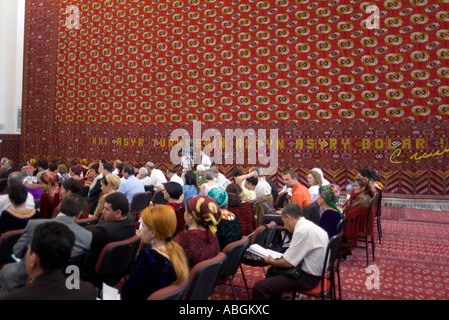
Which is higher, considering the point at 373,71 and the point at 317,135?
the point at 373,71

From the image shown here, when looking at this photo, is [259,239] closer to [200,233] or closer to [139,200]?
[200,233]

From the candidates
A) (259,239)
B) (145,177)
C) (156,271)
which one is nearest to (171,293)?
(156,271)

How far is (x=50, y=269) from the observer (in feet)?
5.11

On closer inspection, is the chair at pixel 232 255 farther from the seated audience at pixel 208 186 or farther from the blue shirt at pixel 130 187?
the blue shirt at pixel 130 187

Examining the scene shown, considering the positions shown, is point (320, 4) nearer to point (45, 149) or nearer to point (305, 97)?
point (305, 97)

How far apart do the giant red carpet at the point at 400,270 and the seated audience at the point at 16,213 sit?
1.69m

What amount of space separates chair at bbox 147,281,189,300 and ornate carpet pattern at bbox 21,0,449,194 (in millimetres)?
7172

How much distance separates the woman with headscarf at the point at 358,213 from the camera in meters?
4.02

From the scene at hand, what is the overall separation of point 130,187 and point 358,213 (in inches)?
120

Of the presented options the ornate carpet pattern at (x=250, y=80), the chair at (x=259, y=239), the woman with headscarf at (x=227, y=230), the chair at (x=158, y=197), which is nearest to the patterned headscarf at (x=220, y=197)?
the woman with headscarf at (x=227, y=230)

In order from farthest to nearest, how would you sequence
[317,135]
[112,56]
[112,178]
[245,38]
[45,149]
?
[45,149]
[112,56]
[245,38]
[317,135]
[112,178]

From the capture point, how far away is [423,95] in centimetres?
778

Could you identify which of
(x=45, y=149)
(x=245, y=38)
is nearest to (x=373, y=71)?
(x=245, y=38)
